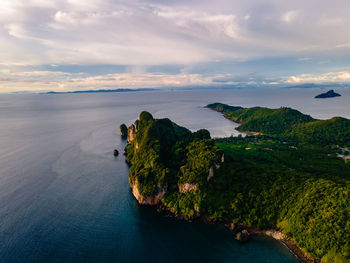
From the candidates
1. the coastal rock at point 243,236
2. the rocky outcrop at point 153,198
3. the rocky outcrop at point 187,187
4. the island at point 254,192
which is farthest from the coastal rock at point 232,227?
the rocky outcrop at point 153,198

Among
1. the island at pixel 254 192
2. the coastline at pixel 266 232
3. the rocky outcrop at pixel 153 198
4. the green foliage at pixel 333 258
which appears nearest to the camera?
the green foliage at pixel 333 258

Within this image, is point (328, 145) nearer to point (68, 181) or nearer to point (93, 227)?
point (93, 227)

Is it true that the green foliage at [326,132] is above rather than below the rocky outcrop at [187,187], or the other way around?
above

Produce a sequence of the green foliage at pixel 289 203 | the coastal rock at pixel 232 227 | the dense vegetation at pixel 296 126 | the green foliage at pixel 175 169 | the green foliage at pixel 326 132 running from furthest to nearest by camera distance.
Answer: the dense vegetation at pixel 296 126, the green foliage at pixel 326 132, the green foliage at pixel 175 169, the coastal rock at pixel 232 227, the green foliage at pixel 289 203

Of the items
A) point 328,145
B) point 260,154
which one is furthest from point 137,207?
point 328,145

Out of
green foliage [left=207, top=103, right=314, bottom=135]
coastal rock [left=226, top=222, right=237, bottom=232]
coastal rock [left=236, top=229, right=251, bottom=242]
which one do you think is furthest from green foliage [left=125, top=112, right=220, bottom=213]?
green foliage [left=207, top=103, right=314, bottom=135]

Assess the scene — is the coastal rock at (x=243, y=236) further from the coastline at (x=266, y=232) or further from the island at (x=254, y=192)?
the coastline at (x=266, y=232)
